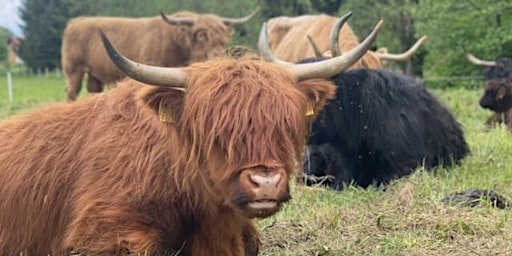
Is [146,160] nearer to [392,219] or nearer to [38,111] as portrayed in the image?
[38,111]

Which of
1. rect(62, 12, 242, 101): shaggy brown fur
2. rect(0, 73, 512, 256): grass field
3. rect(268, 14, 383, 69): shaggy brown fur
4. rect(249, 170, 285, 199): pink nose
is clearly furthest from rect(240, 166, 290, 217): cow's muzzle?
rect(62, 12, 242, 101): shaggy brown fur

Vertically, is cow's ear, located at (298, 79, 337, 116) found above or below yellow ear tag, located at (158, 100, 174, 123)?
above

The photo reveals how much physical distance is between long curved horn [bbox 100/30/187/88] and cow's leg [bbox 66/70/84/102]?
11.5m

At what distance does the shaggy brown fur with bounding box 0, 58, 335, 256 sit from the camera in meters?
3.01

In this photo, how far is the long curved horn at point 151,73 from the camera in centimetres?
307

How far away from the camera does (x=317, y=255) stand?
147 inches

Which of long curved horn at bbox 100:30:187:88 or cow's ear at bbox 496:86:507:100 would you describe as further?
cow's ear at bbox 496:86:507:100

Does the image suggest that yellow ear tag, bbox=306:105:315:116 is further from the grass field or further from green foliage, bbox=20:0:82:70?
green foliage, bbox=20:0:82:70

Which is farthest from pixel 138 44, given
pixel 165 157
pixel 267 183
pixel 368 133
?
pixel 267 183

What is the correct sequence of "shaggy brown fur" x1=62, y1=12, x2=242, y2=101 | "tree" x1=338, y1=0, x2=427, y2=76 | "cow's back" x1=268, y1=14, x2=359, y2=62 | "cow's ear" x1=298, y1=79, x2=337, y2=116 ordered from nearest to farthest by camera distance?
1. "cow's ear" x1=298, y1=79, x2=337, y2=116
2. "cow's back" x1=268, y1=14, x2=359, y2=62
3. "shaggy brown fur" x1=62, y1=12, x2=242, y2=101
4. "tree" x1=338, y1=0, x2=427, y2=76

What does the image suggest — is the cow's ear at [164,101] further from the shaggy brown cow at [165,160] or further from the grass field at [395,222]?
the grass field at [395,222]

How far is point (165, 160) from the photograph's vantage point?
135 inches

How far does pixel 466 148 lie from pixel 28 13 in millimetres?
46662

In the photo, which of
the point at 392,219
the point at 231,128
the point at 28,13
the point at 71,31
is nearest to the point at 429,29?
the point at 71,31
